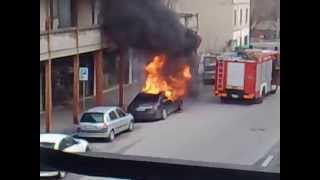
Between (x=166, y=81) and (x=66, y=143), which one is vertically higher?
(x=166, y=81)

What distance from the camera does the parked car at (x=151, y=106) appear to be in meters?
1.57

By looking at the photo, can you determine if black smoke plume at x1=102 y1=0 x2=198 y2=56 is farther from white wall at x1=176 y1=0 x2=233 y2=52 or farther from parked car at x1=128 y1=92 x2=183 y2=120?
Result: parked car at x1=128 y1=92 x2=183 y2=120

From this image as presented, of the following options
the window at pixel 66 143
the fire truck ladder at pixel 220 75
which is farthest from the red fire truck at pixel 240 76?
the window at pixel 66 143

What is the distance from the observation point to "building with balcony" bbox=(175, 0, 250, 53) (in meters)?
1.43

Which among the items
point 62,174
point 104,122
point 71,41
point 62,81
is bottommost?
point 62,174

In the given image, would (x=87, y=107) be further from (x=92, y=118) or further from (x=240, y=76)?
(x=240, y=76)

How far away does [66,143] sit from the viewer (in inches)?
58.3

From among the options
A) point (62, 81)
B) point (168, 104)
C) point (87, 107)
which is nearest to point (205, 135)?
point (168, 104)

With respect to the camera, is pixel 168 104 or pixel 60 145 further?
pixel 168 104

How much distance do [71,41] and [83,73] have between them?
114mm

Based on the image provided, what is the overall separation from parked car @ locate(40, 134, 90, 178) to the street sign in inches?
7.8
